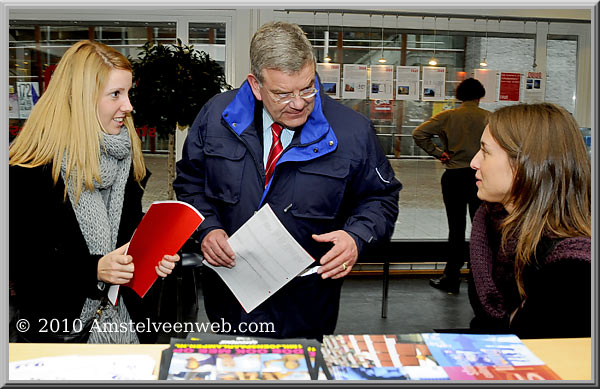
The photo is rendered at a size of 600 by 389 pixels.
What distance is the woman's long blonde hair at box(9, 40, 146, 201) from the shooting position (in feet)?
5.82

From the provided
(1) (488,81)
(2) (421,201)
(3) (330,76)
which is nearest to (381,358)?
(3) (330,76)

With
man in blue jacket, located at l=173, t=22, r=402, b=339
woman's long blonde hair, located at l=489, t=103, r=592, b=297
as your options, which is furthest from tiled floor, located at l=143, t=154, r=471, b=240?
woman's long blonde hair, located at l=489, t=103, r=592, b=297

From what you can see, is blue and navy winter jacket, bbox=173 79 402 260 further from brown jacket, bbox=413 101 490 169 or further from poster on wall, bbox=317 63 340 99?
poster on wall, bbox=317 63 340 99

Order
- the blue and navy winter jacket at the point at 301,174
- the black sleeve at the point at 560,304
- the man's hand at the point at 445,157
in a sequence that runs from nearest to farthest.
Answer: the black sleeve at the point at 560,304
the blue and navy winter jacket at the point at 301,174
the man's hand at the point at 445,157

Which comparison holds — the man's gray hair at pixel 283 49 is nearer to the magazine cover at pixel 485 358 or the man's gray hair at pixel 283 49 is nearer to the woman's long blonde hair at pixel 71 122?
the woman's long blonde hair at pixel 71 122

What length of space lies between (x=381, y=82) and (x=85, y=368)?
17.2ft

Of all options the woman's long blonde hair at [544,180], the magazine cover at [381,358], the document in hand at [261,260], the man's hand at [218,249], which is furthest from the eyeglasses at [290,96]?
the magazine cover at [381,358]

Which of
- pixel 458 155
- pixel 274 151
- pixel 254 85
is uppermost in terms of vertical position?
pixel 254 85

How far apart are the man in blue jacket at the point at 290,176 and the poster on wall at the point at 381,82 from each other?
399 centimetres

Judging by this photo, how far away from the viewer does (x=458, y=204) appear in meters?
5.41

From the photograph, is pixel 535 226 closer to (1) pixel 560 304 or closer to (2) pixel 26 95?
(1) pixel 560 304

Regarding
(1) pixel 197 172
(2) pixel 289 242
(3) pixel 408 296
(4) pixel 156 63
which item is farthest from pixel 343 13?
(2) pixel 289 242

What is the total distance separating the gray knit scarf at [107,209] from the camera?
1866mm

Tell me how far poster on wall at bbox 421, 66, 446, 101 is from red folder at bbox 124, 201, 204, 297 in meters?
4.82
